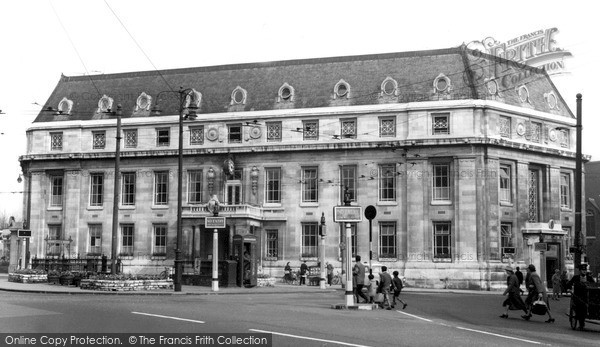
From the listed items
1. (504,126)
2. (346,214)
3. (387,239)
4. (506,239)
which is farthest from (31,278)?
(504,126)

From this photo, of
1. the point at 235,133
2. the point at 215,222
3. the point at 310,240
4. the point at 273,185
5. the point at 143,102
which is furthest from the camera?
the point at 143,102

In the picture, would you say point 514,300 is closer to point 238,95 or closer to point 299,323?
point 299,323

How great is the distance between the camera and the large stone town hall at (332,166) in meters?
53.1

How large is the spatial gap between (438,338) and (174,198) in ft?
140

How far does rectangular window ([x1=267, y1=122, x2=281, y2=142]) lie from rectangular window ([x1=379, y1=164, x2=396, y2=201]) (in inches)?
291

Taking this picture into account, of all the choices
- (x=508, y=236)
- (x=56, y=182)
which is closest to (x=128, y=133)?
(x=56, y=182)

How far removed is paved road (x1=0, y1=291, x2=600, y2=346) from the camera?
56.1ft

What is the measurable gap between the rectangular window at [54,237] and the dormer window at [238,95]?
15706 mm

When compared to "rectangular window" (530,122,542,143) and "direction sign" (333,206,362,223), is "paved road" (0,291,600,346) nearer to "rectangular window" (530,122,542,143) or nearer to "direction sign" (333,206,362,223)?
"direction sign" (333,206,362,223)

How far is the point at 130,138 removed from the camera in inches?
2386

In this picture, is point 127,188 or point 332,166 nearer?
point 332,166

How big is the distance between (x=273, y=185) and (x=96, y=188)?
1356 centimetres

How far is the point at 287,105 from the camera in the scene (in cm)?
5794

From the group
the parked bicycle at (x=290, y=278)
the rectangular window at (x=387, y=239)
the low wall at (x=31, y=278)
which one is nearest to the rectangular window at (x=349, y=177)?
the rectangular window at (x=387, y=239)
